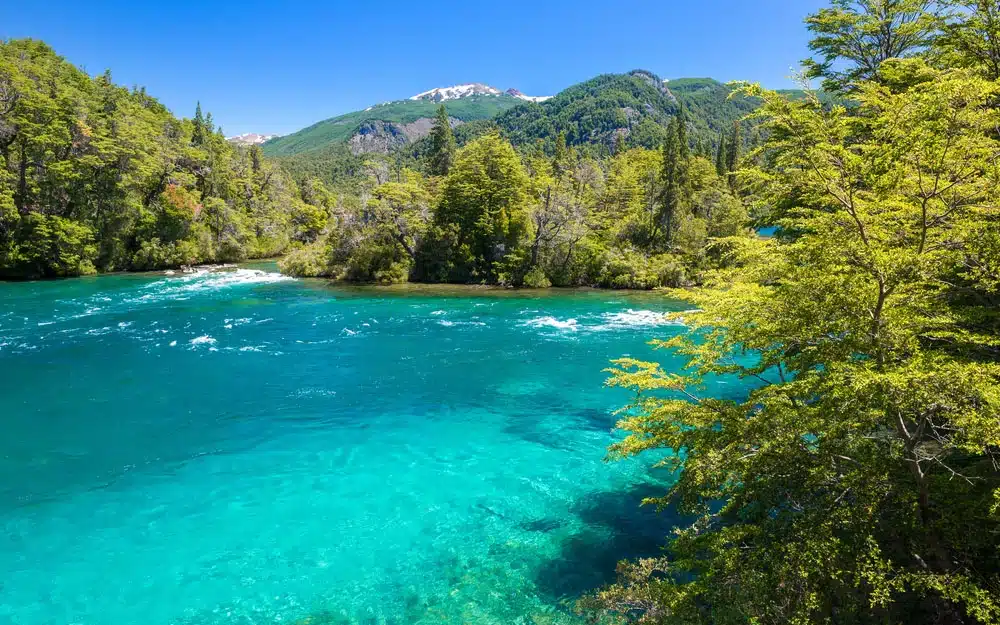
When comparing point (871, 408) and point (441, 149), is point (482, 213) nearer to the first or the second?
point (441, 149)

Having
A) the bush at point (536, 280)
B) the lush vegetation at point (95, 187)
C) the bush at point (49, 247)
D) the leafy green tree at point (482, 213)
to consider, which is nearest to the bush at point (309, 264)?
the leafy green tree at point (482, 213)

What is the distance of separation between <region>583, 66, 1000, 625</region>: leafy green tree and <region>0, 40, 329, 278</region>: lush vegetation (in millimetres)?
60178

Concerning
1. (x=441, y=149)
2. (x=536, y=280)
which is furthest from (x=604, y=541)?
(x=441, y=149)

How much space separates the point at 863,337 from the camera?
618cm

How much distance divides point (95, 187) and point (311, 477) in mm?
56964

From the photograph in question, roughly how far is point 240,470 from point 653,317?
77.4ft

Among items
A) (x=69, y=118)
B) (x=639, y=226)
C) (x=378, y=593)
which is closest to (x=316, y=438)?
(x=378, y=593)

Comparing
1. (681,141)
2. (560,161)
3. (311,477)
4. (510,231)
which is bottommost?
(311,477)

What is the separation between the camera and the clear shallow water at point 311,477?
9.06m

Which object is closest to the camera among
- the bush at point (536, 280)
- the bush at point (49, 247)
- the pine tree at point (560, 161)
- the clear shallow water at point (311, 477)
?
the clear shallow water at point (311, 477)

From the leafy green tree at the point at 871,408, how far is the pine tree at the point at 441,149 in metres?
63.4

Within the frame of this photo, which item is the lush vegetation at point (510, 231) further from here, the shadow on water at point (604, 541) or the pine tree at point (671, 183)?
the shadow on water at point (604, 541)

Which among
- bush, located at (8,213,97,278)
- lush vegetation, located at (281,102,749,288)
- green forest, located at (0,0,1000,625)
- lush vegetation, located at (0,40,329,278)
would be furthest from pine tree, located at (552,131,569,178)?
green forest, located at (0,0,1000,625)

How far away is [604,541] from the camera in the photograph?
10422 mm
